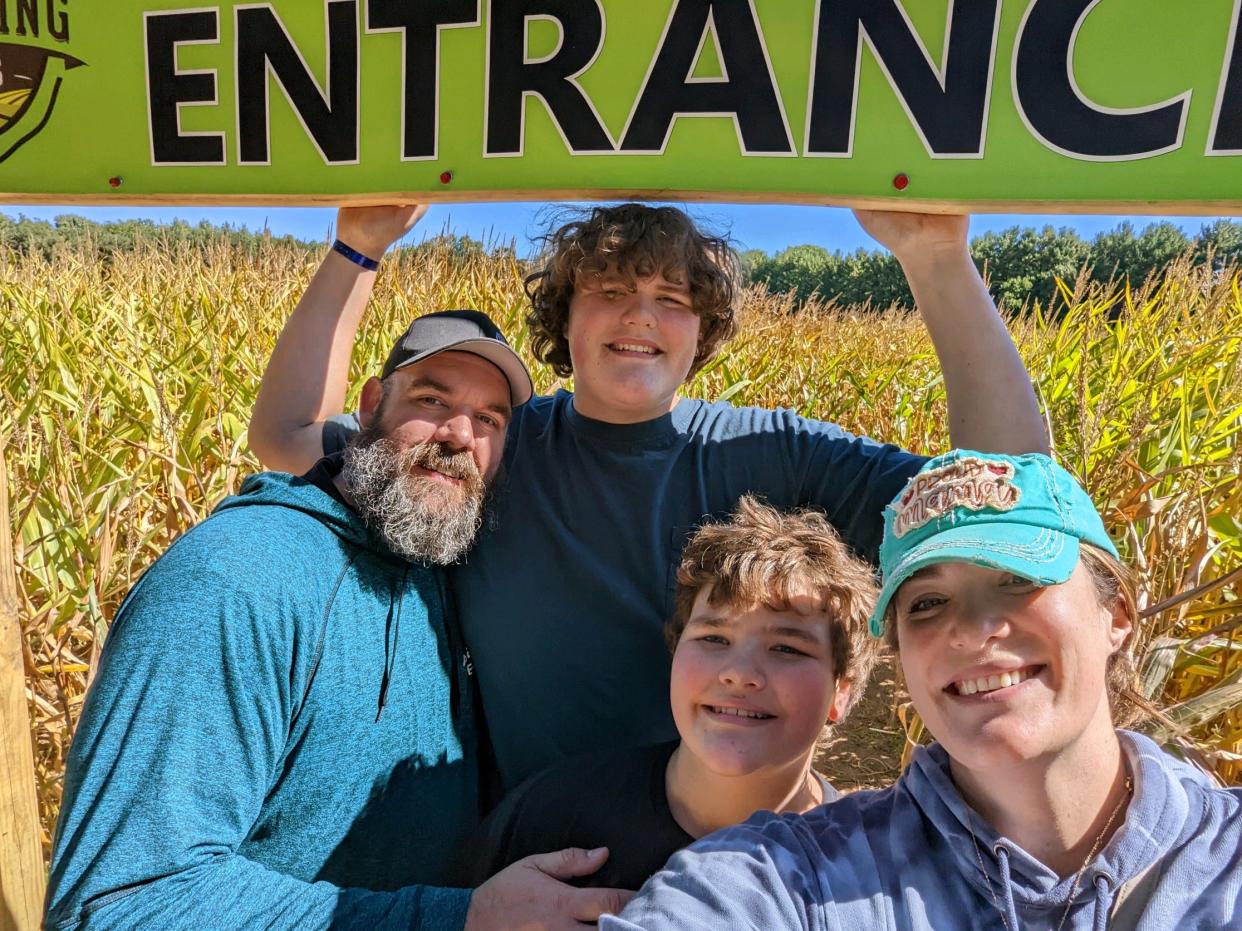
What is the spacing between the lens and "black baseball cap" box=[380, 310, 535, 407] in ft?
6.24

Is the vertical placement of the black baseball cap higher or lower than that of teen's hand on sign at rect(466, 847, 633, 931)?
higher

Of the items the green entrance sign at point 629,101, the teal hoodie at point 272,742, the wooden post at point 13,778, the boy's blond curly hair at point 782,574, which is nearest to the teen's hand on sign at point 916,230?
the green entrance sign at point 629,101

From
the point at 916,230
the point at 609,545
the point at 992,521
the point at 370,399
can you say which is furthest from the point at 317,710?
the point at 916,230

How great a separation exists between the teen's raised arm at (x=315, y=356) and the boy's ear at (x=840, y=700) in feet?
4.46

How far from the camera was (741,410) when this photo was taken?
6.85 feet

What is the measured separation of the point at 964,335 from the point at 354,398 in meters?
2.73

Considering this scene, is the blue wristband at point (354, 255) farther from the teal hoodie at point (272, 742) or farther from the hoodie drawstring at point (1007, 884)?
the hoodie drawstring at point (1007, 884)

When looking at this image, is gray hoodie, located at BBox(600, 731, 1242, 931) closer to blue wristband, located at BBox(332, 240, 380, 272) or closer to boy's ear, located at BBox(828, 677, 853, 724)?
boy's ear, located at BBox(828, 677, 853, 724)

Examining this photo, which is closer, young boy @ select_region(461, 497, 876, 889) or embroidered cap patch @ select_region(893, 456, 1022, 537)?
embroidered cap patch @ select_region(893, 456, 1022, 537)

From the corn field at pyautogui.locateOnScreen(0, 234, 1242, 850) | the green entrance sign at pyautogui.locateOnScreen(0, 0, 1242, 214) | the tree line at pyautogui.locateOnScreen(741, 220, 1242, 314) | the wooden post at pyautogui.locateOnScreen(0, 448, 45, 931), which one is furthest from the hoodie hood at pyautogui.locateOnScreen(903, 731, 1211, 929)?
the tree line at pyautogui.locateOnScreen(741, 220, 1242, 314)

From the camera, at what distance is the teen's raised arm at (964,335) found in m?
1.71

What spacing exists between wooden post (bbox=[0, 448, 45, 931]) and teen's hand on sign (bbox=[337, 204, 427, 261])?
0.85 metres

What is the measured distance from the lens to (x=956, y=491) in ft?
4.30

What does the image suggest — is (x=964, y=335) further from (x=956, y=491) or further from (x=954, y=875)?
(x=954, y=875)
